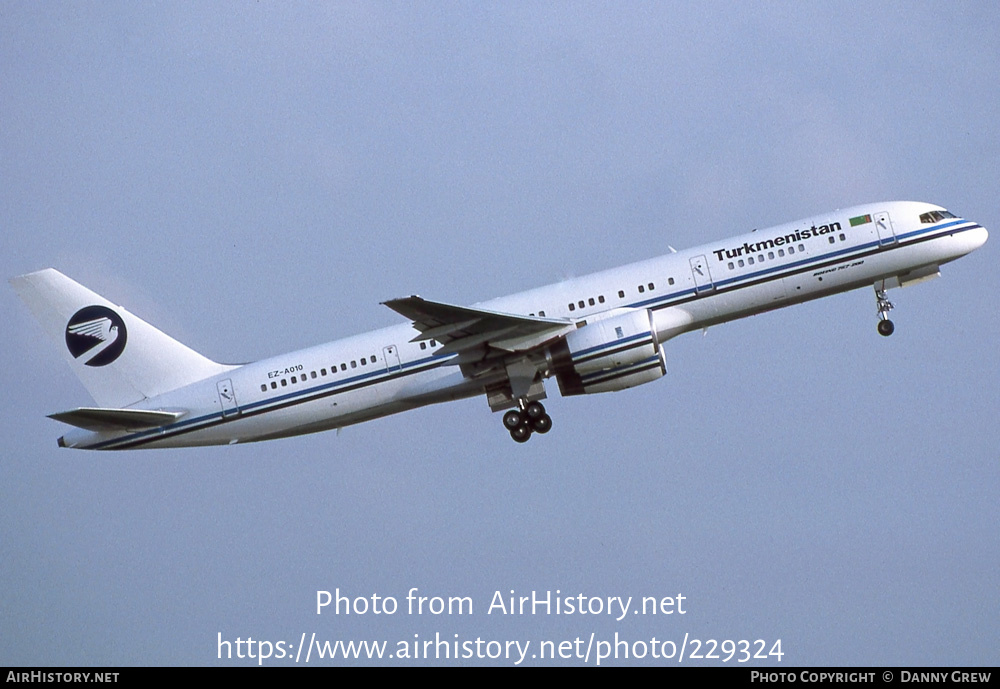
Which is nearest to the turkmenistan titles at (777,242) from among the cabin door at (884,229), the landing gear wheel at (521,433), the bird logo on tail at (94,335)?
the cabin door at (884,229)

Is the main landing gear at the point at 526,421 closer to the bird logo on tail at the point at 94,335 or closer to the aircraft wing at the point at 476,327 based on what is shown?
the aircraft wing at the point at 476,327

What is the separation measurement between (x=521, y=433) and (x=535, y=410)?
3.31 ft

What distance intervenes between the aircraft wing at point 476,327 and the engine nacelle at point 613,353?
74cm

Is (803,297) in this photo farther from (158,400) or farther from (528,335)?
(158,400)

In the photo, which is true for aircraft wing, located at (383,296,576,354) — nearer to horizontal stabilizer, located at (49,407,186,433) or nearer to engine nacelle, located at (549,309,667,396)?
engine nacelle, located at (549,309,667,396)

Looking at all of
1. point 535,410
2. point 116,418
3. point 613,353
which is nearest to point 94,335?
point 116,418

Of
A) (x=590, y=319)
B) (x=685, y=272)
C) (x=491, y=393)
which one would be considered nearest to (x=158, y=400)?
(x=491, y=393)

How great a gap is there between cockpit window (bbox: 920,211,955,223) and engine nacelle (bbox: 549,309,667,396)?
10.2 metres

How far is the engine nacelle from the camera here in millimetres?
48031

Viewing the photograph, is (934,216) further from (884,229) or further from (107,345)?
(107,345)

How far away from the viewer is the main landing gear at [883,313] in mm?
50906

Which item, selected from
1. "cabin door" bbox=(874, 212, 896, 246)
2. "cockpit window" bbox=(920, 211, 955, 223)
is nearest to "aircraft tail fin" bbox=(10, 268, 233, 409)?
"cabin door" bbox=(874, 212, 896, 246)

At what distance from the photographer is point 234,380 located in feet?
Result: 169
